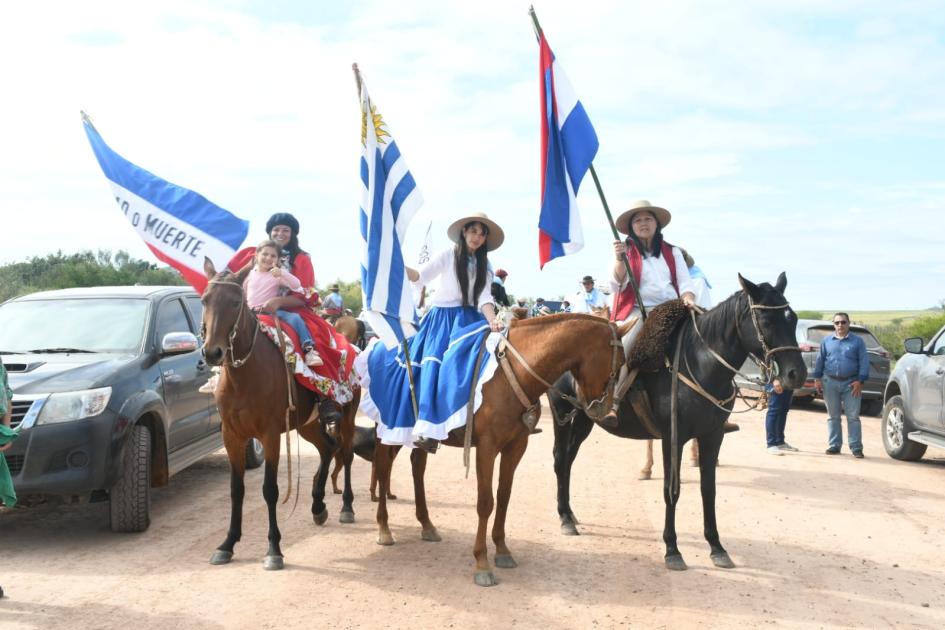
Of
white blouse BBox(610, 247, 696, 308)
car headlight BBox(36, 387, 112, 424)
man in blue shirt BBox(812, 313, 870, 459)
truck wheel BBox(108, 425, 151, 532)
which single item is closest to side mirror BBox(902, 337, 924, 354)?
man in blue shirt BBox(812, 313, 870, 459)

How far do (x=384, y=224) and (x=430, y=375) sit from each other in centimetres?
128

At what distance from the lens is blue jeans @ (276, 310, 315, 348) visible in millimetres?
6687

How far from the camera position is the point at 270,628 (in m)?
4.63

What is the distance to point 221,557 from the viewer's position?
590cm

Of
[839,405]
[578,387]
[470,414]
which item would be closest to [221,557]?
[470,414]

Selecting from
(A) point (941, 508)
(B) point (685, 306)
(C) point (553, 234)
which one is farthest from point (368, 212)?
(A) point (941, 508)

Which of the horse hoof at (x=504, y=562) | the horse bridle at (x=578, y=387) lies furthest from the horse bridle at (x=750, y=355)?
the horse hoof at (x=504, y=562)

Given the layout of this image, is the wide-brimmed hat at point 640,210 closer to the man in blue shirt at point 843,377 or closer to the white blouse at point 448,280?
the white blouse at point 448,280

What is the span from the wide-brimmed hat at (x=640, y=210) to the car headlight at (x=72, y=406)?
15.9ft

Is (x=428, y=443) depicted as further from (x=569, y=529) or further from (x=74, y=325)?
(x=74, y=325)

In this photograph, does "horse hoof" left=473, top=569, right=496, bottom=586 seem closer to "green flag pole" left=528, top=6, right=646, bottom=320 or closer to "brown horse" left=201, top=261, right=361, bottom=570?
"brown horse" left=201, top=261, right=361, bottom=570

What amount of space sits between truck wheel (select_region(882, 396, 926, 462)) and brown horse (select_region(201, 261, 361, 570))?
8840mm

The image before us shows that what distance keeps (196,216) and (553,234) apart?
3.05 m

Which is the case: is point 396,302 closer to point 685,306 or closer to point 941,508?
point 685,306
